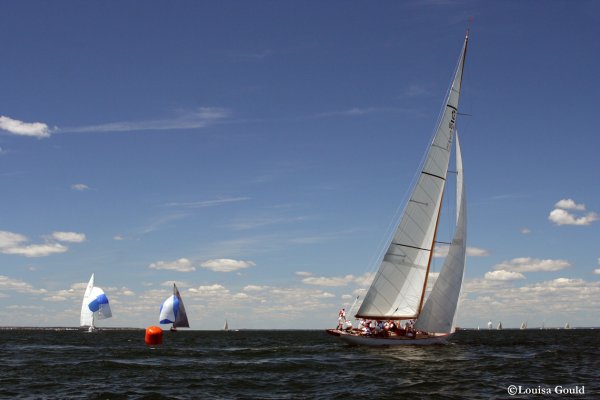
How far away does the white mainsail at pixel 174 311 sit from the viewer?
117 m

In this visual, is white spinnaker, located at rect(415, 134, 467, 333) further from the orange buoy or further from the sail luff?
the sail luff

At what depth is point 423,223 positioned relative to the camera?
156ft

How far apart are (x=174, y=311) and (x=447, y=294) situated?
80.2 metres

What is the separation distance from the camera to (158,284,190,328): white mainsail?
11662cm

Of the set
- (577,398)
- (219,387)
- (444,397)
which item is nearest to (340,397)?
(444,397)

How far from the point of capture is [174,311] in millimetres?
117250

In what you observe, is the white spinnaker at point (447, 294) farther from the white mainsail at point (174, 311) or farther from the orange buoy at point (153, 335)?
the white mainsail at point (174, 311)

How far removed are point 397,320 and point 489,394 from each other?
2239cm

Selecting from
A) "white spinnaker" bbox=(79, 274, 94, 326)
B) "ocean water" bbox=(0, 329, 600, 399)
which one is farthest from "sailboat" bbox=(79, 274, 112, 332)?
"ocean water" bbox=(0, 329, 600, 399)

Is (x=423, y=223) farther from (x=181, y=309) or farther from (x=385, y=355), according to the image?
(x=181, y=309)

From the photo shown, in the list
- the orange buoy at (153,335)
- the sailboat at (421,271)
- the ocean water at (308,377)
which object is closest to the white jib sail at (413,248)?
the sailboat at (421,271)

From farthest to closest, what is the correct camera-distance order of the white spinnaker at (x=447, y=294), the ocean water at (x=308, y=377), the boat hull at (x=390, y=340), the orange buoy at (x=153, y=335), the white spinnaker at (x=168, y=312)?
the white spinnaker at (x=168, y=312), the orange buoy at (x=153, y=335), the white spinnaker at (x=447, y=294), the boat hull at (x=390, y=340), the ocean water at (x=308, y=377)

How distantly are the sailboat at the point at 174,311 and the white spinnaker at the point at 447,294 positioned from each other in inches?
3091

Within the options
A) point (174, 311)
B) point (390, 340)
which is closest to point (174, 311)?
point (174, 311)
